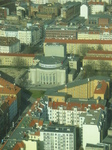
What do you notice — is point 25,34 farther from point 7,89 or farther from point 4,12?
point 7,89

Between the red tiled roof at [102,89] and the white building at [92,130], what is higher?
the red tiled roof at [102,89]

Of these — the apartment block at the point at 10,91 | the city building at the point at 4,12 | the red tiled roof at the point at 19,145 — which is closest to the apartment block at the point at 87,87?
the apartment block at the point at 10,91

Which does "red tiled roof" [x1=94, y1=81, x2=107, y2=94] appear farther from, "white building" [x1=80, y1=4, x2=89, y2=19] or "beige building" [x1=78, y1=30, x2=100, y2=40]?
"white building" [x1=80, y1=4, x2=89, y2=19]

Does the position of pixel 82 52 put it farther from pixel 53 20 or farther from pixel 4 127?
pixel 4 127

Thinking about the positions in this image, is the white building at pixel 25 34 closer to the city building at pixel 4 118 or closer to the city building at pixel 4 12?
the city building at pixel 4 12

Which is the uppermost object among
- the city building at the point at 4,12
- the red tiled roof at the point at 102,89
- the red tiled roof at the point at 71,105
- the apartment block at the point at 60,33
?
the city building at the point at 4,12

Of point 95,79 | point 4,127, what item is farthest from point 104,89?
point 4,127

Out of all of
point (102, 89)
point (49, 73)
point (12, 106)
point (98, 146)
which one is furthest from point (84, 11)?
point (98, 146)
